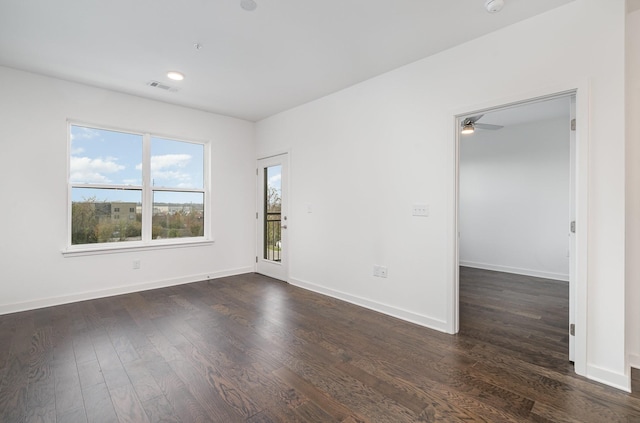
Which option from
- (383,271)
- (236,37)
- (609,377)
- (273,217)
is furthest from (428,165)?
(273,217)

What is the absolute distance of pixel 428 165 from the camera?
117 inches

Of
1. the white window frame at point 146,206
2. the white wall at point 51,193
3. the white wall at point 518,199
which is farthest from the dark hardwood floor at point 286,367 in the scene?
the white wall at point 518,199

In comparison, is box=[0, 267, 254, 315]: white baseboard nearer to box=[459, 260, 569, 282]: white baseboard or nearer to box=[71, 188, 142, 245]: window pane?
box=[71, 188, 142, 245]: window pane

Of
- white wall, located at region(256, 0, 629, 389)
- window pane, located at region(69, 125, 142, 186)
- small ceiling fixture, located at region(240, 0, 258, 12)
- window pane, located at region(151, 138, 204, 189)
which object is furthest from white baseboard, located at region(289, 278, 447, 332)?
small ceiling fixture, located at region(240, 0, 258, 12)

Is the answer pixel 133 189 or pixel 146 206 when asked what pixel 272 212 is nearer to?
pixel 146 206

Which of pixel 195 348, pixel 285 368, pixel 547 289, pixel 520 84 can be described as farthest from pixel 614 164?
pixel 195 348

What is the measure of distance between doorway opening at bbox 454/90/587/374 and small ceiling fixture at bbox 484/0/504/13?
1811 mm

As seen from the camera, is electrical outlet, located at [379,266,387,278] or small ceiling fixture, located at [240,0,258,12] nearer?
small ceiling fixture, located at [240,0,258,12]

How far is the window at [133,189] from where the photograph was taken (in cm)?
383

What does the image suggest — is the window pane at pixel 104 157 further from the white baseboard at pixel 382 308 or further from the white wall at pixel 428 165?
the white baseboard at pixel 382 308

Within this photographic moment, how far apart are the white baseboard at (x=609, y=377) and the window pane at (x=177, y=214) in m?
4.92

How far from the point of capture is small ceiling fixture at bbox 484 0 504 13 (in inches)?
85.1

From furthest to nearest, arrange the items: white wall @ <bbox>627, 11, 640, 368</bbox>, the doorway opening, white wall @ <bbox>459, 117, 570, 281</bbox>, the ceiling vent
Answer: white wall @ <bbox>459, 117, 570, 281</bbox>, the doorway opening, the ceiling vent, white wall @ <bbox>627, 11, 640, 368</bbox>

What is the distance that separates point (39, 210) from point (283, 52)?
11.2 feet
